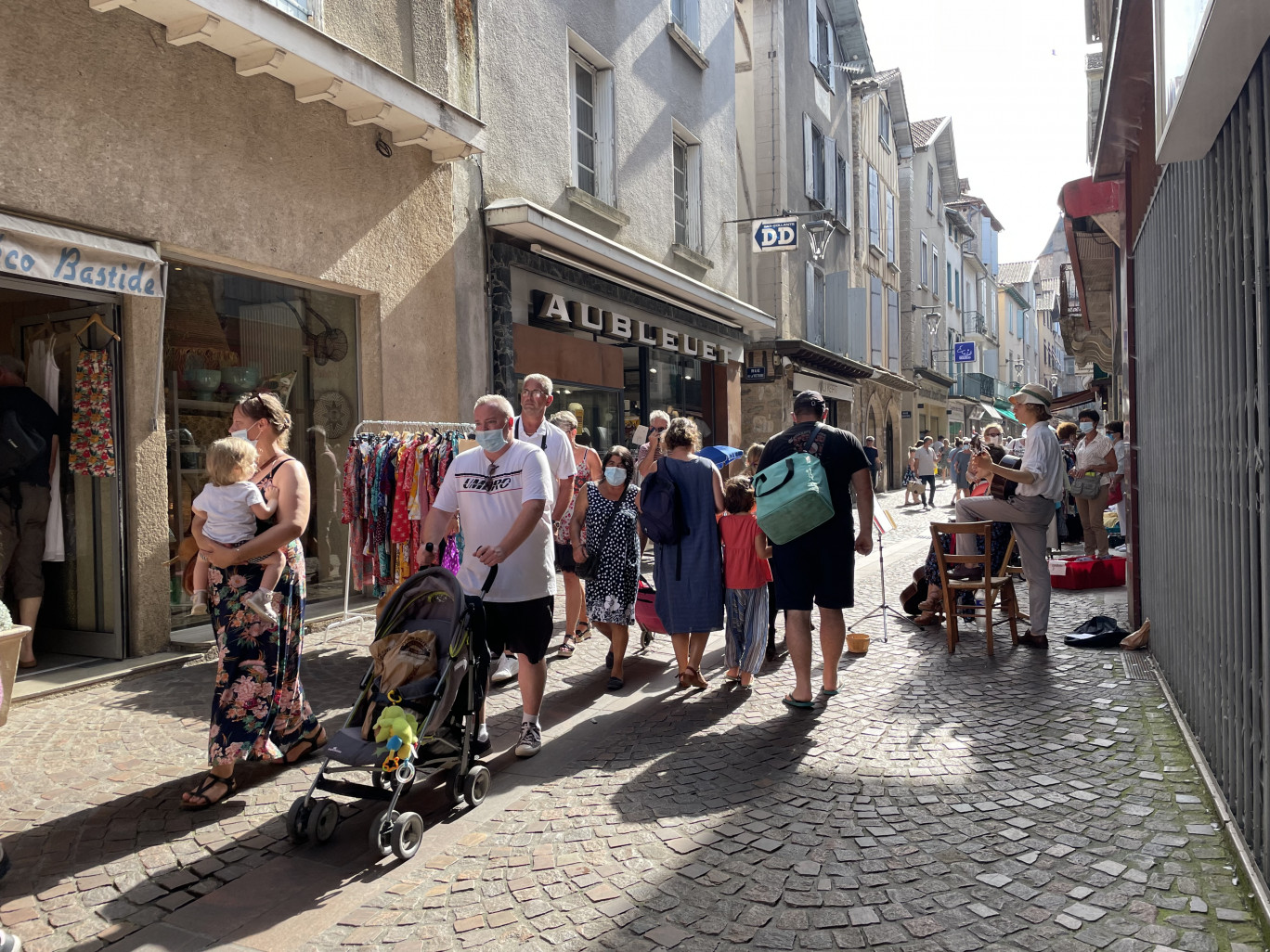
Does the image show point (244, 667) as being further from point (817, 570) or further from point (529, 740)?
point (817, 570)

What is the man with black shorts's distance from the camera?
5.12 metres

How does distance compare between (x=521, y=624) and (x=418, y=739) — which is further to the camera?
(x=521, y=624)

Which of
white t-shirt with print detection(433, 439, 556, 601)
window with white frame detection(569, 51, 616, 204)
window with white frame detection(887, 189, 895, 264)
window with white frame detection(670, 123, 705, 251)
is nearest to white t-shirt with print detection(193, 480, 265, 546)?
white t-shirt with print detection(433, 439, 556, 601)

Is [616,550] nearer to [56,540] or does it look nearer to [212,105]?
[56,540]

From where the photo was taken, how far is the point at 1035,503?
656 cm

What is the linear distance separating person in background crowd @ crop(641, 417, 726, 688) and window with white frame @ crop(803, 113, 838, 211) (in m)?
17.6

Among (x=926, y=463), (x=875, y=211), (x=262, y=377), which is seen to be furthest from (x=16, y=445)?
(x=875, y=211)

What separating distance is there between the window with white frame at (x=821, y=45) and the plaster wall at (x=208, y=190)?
639 inches

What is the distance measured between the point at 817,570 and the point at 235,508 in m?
3.05

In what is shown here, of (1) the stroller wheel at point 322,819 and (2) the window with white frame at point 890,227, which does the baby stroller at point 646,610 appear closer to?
(1) the stroller wheel at point 322,819

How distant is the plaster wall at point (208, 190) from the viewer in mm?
5637

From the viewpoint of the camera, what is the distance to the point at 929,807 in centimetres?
372

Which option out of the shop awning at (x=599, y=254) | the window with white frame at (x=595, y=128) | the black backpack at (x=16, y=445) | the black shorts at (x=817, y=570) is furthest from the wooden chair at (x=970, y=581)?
the window with white frame at (x=595, y=128)

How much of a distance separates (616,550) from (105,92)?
14.8 feet
